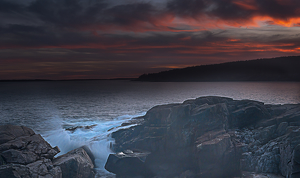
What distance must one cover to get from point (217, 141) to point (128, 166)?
8.75 m

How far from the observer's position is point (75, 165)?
18328 millimetres

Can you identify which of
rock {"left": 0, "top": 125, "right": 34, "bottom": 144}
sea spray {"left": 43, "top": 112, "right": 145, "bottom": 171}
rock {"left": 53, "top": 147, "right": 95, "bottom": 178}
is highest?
rock {"left": 0, "top": 125, "right": 34, "bottom": 144}

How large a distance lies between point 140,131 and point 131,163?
6516 millimetres

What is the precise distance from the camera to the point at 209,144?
1966 cm

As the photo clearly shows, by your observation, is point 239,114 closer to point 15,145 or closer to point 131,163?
point 131,163

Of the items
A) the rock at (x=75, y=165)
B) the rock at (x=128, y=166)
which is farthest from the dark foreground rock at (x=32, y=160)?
the rock at (x=128, y=166)

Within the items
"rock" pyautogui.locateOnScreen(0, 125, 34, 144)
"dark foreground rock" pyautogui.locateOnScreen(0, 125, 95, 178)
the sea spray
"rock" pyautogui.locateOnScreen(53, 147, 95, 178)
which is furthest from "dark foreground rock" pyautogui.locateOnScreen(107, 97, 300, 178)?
Answer: "rock" pyautogui.locateOnScreen(0, 125, 34, 144)

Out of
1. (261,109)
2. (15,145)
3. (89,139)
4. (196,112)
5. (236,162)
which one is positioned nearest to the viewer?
(15,145)

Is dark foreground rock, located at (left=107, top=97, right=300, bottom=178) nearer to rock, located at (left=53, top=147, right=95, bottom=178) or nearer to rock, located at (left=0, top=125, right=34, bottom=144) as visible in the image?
rock, located at (left=53, top=147, right=95, bottom=178)

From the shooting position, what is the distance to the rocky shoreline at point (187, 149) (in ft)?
56.6

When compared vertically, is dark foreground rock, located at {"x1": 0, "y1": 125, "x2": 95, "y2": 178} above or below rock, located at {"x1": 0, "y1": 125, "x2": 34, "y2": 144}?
below

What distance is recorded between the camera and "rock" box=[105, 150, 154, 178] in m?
20.3

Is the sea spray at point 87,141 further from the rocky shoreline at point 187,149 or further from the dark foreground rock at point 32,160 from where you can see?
the dark foreground rock at point 32,160

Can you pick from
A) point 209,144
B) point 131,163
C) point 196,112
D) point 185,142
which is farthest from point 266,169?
point 131,163
